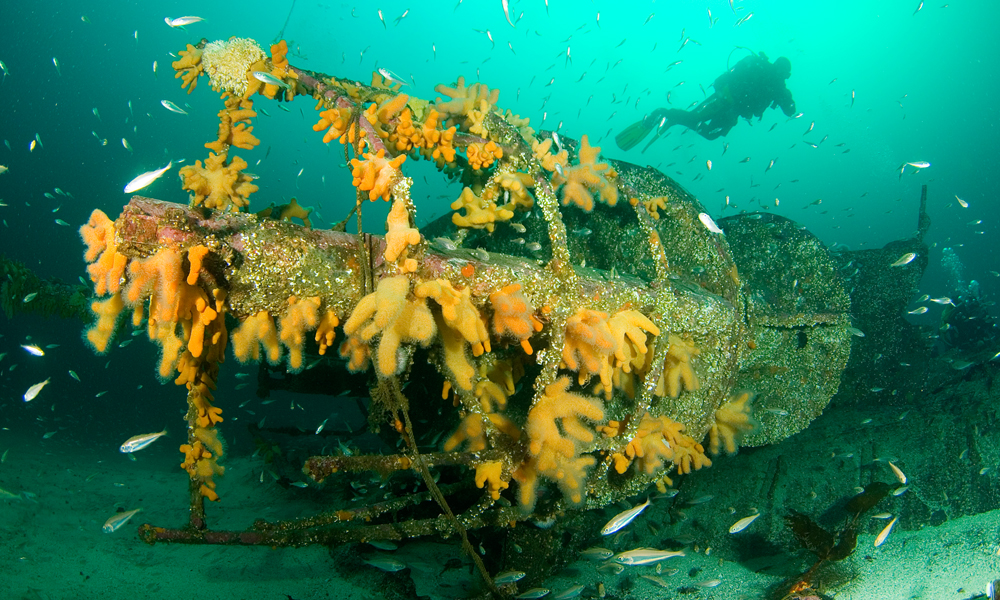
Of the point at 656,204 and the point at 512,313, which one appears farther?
the point at 656,204

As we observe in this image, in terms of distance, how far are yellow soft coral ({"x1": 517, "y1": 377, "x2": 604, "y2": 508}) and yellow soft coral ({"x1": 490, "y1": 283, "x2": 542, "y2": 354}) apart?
2.08 feet

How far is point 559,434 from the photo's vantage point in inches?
114

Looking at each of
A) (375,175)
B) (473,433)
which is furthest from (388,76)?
(473,433)

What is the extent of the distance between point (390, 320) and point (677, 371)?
274cm

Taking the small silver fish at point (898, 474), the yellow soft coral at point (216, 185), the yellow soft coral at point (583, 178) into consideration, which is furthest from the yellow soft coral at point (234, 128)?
the small silver fish at point (898, 474)

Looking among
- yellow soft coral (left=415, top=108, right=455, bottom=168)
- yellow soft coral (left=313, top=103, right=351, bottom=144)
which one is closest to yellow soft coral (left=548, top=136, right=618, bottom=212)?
yellow soft coral (left=415, top=108, right=455, bottom=168)

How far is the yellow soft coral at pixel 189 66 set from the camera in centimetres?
334

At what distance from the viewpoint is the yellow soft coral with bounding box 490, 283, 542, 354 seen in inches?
95.3

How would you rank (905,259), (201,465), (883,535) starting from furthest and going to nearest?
(905,259)
(883,535)
(201,465)

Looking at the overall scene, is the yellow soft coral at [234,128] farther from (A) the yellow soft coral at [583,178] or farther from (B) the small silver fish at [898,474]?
(B) the small silver fish at [898,474]

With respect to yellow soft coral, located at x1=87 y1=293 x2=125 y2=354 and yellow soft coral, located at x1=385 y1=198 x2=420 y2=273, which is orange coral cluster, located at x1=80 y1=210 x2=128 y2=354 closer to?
yellow soft coral, located at x1=87 y1=293 x2=125 y2=354

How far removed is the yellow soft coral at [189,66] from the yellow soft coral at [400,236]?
2.54 m

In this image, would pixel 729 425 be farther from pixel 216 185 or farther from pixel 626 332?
pixel 216 185

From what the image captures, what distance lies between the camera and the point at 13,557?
4988mm
